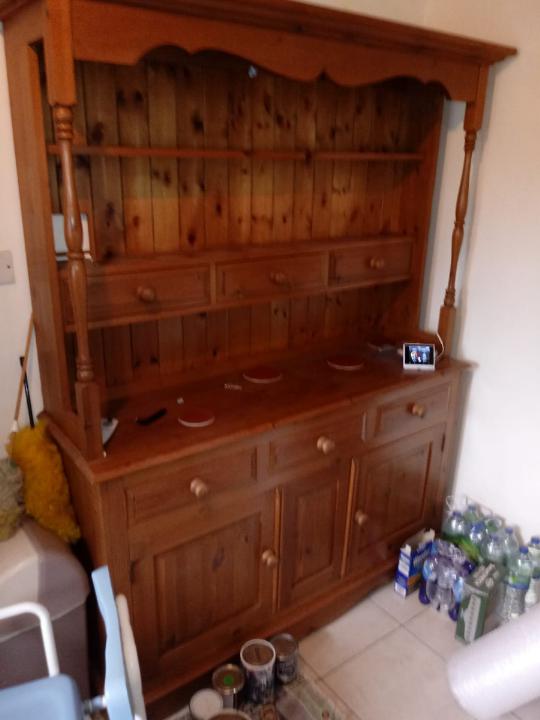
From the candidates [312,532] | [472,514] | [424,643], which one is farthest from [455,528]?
[312,532]

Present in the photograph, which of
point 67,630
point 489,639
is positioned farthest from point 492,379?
point 67,630

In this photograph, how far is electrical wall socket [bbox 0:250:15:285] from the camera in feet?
5.22

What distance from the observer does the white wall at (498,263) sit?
194 centimetres

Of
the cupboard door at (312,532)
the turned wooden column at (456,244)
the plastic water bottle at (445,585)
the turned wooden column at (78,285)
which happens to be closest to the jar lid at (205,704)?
the cupboard door at (312,532)

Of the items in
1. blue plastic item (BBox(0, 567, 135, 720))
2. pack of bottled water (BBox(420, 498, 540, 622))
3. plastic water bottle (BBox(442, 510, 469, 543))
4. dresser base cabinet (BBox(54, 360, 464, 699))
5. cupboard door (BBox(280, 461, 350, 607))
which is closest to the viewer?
blue plastic item (BBox(0, 567, 135, 720))

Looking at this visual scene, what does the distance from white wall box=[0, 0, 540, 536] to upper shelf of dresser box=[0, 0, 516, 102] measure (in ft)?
0.43

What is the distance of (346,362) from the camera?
2129 millimetres

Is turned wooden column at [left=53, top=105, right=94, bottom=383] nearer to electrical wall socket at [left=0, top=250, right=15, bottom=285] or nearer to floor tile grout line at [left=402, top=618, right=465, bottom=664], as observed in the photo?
electrical wall socket at [left=0, top=250, right=15, bottom=285]

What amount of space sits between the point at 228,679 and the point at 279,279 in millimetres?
1212

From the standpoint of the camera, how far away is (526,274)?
204cm

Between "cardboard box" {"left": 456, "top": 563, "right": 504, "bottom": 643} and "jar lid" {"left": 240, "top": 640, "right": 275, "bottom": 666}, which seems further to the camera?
"cardboard box" {"left": 456, "top": 563, "right": 504, "bottom": 643}

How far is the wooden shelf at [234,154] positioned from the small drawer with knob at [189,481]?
2.65 ft

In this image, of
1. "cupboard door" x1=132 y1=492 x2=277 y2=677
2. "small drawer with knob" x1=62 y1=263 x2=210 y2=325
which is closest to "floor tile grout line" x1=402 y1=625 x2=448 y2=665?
"cupboard door" x1=132 y1=492 x2=277 y2=677

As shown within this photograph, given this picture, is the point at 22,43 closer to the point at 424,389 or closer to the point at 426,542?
the point at 424,389
